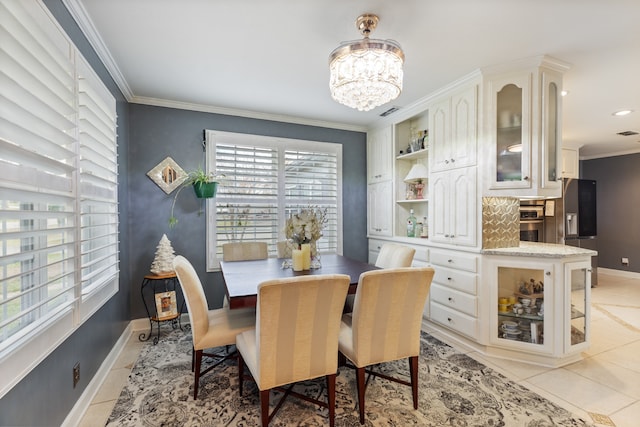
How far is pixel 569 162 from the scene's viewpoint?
5.41 m

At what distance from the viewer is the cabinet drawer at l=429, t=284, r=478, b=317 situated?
110 inches

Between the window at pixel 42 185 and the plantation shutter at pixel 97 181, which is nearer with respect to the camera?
the window at pixel 42 185

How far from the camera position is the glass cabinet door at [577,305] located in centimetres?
252

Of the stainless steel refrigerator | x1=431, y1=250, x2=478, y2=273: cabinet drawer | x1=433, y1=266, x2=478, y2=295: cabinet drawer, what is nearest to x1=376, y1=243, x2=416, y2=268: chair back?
x1=433, y1=266, x2=478, y2=295: cabinet drawer

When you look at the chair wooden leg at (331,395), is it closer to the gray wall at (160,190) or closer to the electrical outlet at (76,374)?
the electrical outlet at (76,374)

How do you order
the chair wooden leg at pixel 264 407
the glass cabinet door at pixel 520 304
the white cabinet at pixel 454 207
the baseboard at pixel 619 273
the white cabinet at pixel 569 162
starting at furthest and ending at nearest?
the baseboard at pixel 619 273 → the white cabinet at pixel 569 162 → the white cabinet at pixel 454 207 → the glass cabinet door at pixel 520 304 → the chair wooden leg at pixel 264 407

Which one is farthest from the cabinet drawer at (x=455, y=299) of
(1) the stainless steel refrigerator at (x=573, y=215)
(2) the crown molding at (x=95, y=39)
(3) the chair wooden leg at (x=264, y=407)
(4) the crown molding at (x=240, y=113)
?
(2) the crown molding at (x=95, y=39)

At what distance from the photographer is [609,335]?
3.19m

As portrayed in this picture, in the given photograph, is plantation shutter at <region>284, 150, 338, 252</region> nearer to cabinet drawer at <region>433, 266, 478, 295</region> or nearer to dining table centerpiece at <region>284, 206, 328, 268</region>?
dining table centerpiece at <region>284, 206, 328, 268</region>

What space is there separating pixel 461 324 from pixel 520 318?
19.5 inches

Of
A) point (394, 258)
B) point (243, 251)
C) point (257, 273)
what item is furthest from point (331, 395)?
point (243, 251)

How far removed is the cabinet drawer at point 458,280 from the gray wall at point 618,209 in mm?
5410

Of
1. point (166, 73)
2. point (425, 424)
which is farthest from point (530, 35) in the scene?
point (166, 73)

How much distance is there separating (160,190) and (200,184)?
47 cm
